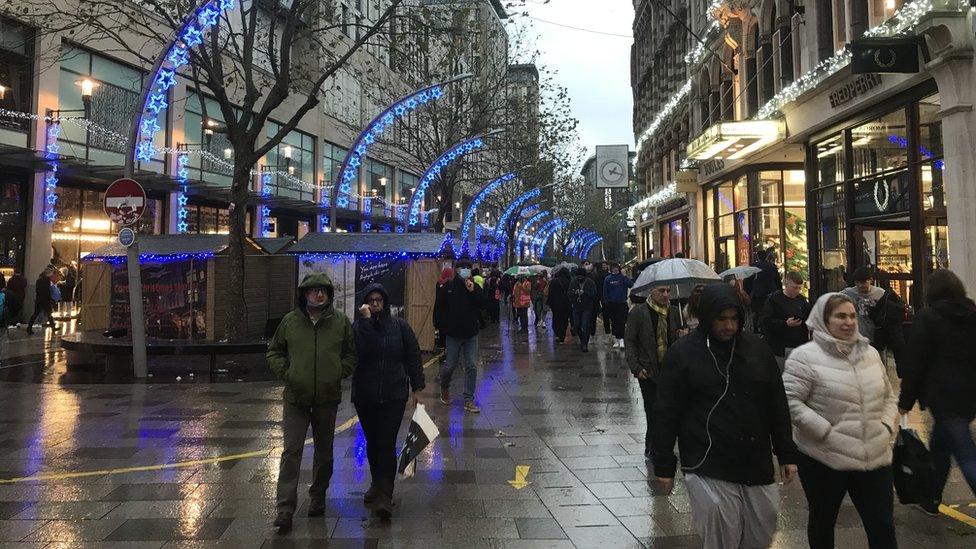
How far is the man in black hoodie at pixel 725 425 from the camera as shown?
2.94 metres

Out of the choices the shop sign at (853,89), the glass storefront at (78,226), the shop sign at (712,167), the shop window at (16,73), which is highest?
the shop window at (16,73)

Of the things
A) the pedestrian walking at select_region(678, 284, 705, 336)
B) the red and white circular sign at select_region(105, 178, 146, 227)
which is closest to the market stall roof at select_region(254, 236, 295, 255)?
the red and white circular sign at select_region(105, 178, 146, 227)

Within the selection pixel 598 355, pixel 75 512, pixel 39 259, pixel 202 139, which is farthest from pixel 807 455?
pixel 202 139

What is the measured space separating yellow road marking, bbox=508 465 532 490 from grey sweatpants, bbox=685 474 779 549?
8.46 ft

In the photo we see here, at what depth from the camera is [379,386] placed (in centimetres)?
466

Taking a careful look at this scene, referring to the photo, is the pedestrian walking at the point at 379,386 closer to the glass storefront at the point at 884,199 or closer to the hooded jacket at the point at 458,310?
the hooded jacket at the point at 458,310

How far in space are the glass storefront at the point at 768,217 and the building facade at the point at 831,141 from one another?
0.04 metres

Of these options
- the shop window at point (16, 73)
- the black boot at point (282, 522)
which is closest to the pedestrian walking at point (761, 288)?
the black boot at point (282, 522)

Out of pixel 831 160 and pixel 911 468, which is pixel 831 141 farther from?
pixel 911 468

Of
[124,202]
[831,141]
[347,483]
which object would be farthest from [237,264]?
[831,141]

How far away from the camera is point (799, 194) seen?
19.2 m

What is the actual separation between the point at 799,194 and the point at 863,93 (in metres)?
6.69

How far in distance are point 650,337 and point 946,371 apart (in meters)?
2.22

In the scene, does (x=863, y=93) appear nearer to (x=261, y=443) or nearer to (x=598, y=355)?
(x=598, y=355)
